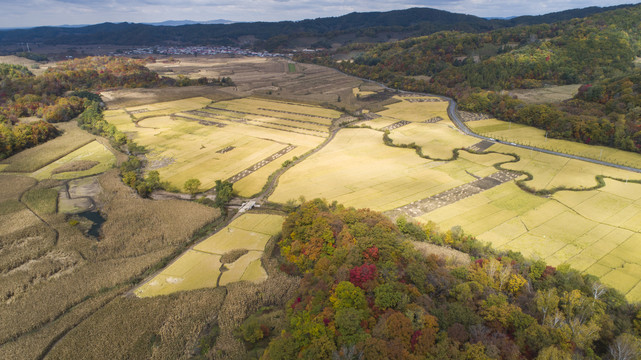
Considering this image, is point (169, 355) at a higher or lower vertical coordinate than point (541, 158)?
lower

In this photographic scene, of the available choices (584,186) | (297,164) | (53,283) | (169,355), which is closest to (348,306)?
(169,355)

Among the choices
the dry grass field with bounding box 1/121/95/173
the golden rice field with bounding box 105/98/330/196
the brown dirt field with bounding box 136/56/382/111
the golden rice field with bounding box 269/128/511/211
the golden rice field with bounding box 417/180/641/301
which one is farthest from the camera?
the brown dirt field with bounding box 136/56/382/111

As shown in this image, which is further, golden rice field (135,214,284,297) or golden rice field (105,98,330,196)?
golden rice field (105,98,330,196)

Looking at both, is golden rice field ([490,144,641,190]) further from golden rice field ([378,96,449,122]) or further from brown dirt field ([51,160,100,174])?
brown dirt field ([51,160,100,174])

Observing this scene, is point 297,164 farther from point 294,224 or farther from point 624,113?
point 624,113

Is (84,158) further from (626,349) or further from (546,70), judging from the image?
(546,70)

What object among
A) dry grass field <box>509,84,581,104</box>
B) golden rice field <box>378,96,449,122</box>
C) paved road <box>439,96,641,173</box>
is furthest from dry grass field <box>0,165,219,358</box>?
dry grass field <box>509,84,581,104</box>

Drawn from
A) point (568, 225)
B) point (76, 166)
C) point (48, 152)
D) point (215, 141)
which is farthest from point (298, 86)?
point (568, 225)
